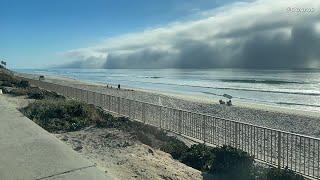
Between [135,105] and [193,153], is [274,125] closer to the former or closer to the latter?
[135,105]

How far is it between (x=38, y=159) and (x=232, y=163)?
3632mm

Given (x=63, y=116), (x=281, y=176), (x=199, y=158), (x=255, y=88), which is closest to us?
(x=281, y=176)

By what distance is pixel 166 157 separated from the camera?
9.38m

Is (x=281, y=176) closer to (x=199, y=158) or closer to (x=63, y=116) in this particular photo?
(x=199, y=158)

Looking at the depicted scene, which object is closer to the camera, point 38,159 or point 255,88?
point 38,159

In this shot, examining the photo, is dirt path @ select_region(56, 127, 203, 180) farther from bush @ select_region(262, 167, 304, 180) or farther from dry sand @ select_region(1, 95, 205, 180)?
bush @ select_region(262, 167, 304, 180)

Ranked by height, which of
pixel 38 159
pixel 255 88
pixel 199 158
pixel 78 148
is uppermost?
pixel 38 159

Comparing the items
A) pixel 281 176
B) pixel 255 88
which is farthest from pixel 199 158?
pixel 255 88

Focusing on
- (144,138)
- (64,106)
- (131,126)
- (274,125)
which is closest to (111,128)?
(131,126)

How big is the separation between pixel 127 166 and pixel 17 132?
13.1ft

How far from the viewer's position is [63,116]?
14641mm

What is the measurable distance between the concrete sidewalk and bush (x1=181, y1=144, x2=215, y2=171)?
256cm

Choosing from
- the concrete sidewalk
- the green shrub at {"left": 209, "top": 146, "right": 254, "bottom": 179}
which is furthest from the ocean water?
the concrete sidewalk

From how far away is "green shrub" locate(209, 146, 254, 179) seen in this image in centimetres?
834
